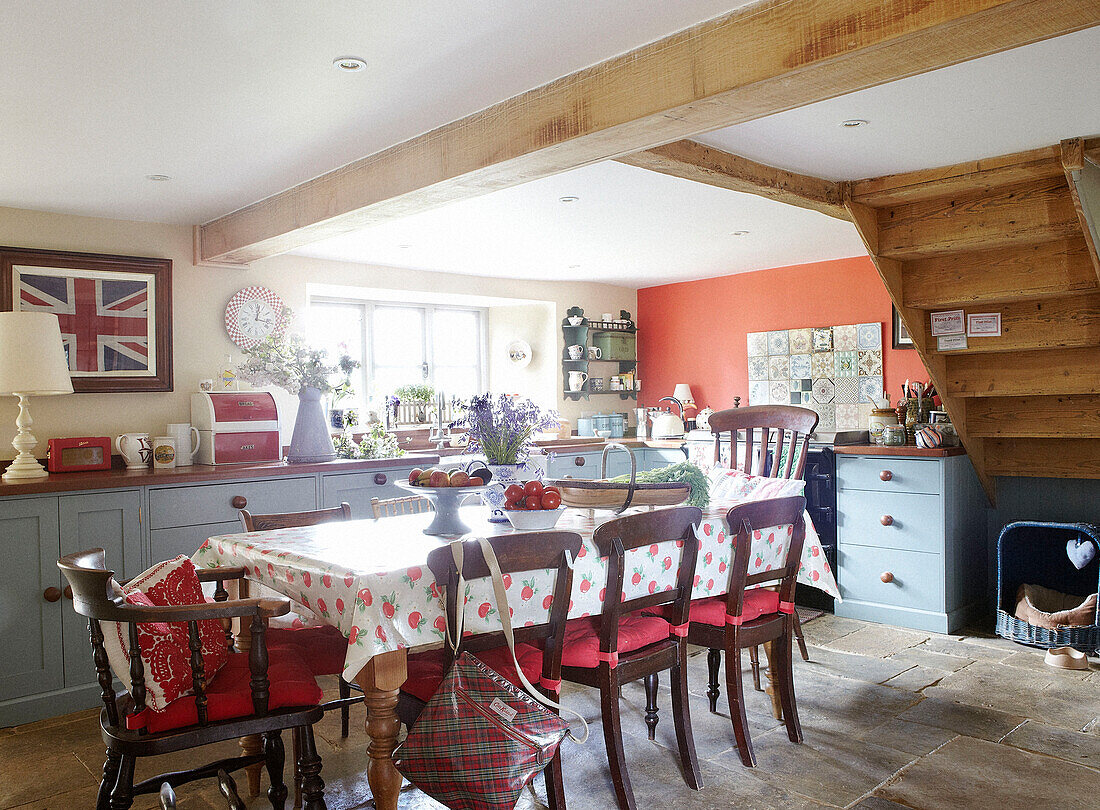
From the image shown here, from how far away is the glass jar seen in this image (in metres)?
4.65

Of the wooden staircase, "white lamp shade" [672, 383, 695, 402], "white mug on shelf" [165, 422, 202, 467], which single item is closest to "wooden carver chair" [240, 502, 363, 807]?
"white mug on shelf" [165, 422, 202, 467]

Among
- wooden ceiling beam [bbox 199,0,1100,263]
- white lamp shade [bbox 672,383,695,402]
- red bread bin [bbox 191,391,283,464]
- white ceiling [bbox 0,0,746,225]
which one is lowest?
red bread bin [bbox 191,391,283,464]

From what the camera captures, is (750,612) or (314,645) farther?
(750,612)

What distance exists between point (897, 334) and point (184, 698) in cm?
552

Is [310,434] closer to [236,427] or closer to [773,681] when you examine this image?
[236,427]

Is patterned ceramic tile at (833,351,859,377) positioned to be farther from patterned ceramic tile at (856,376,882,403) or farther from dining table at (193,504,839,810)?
dining table at (193,504,839,810)

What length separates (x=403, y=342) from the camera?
22.5 feet

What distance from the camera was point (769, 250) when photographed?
19.4ft

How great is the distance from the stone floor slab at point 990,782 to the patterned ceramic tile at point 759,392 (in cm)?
412

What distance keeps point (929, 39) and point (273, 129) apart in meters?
2.21

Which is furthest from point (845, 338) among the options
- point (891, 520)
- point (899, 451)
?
point (891, 520)

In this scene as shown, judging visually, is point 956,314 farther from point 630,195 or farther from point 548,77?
point 548,77

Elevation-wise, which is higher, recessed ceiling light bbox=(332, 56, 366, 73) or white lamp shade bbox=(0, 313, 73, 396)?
recessed ceiling light bbox=(332, 56, 366, 73)

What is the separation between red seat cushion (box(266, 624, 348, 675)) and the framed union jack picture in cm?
236
